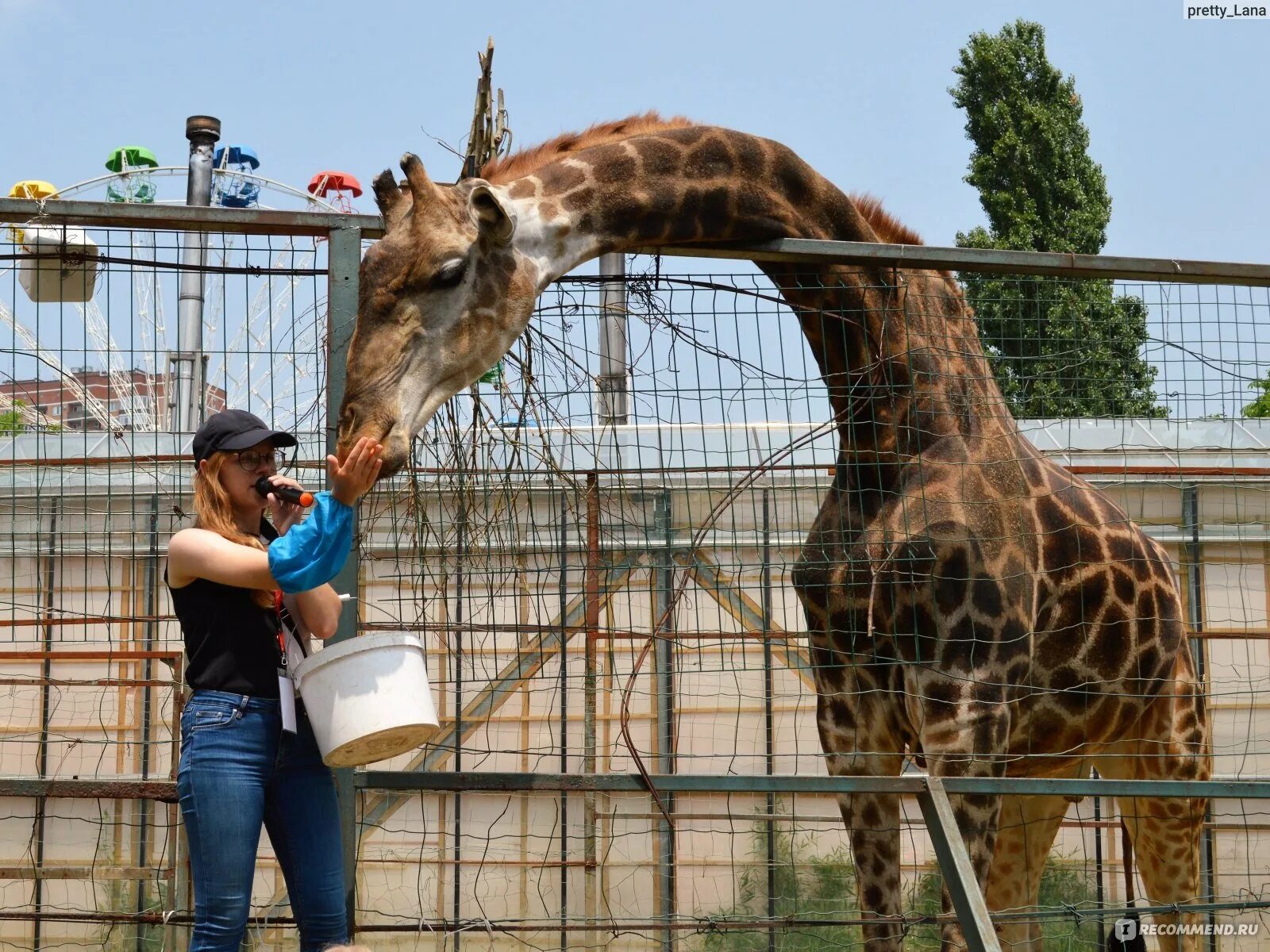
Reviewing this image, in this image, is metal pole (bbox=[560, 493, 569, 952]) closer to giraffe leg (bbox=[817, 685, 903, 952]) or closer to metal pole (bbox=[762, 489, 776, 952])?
metal pole (bbox=[762, 489, 776, 952])

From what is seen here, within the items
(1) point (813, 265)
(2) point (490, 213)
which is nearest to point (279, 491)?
(2) point (490, 213)

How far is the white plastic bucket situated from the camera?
3.26 metres

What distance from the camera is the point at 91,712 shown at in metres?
12.4

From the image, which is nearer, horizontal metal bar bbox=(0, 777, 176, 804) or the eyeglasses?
the eyeglasses

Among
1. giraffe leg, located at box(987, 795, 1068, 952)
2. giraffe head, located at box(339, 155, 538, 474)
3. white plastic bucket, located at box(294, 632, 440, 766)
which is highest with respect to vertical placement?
giraffe head, located at box(339, 155, 538, 474)

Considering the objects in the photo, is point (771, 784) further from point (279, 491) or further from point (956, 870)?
point (279, 491)

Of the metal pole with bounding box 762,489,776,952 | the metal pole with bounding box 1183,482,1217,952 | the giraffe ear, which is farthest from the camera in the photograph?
the metal pole with bounding box 1183,482,1217,952

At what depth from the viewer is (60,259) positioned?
3.89 metres

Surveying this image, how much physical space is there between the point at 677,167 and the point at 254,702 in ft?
6.65

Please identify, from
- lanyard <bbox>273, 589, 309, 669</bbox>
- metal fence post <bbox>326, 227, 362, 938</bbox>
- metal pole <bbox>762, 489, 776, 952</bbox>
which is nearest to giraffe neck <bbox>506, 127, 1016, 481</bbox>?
metal fence post <bbox>326, 227, 362, 938</bbox>

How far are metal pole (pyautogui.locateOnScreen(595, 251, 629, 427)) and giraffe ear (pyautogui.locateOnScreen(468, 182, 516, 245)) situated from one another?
0.47 meters

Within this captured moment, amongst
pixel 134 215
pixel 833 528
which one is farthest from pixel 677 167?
pixel 134 215

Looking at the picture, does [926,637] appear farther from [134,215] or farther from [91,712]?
[91,712]

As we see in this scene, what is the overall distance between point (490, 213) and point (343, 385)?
65cm
